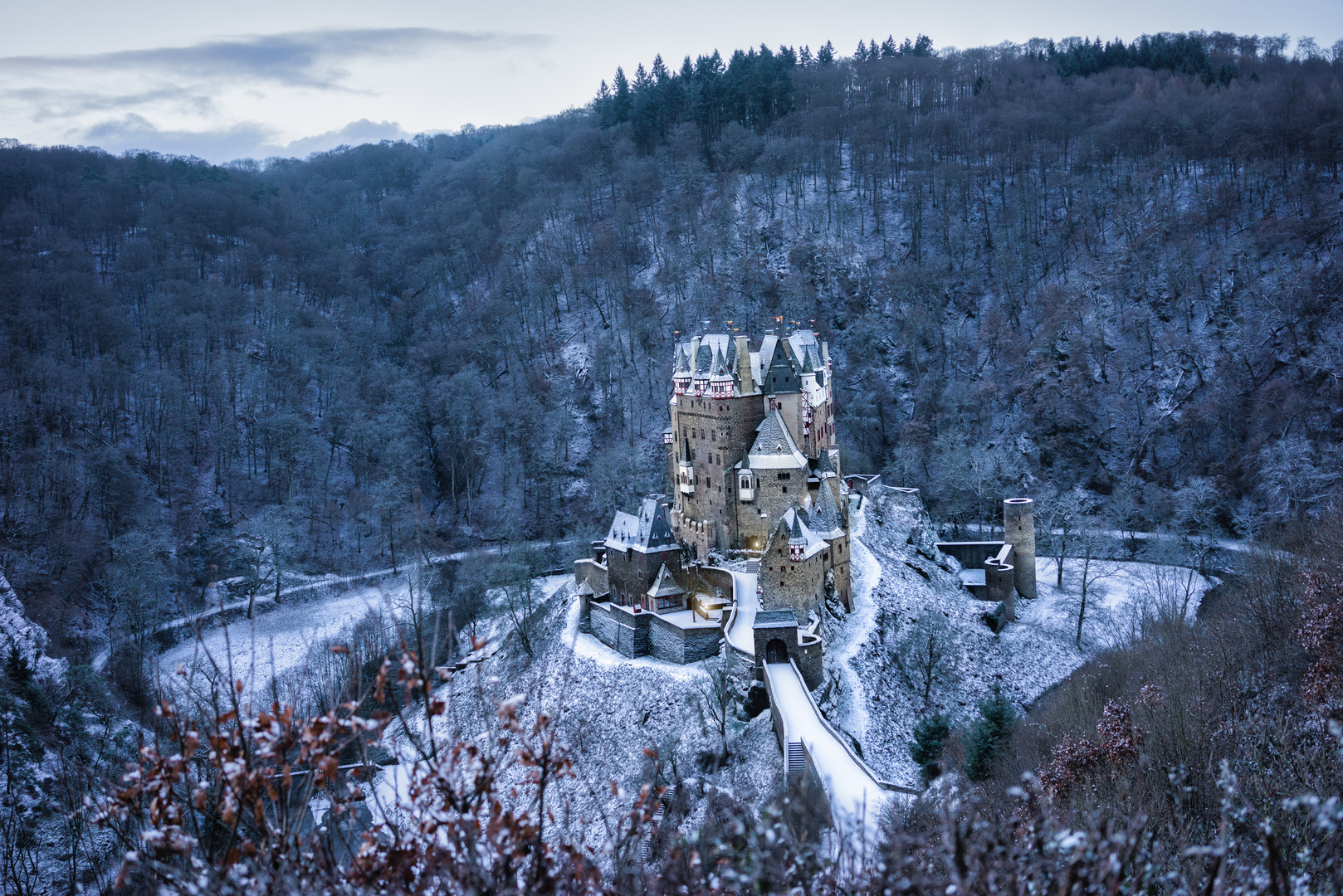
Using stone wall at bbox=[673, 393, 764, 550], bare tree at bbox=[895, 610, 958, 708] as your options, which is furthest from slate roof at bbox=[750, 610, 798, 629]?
stone wall at bbox=[673, 393, 764, 550]

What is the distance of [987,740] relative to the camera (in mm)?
25406

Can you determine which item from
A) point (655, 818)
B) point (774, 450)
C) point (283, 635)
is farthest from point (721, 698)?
point (283, 635)

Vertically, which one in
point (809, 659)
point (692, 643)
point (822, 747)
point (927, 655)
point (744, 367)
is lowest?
point (927, 655)

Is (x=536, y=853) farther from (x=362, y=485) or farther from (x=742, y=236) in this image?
(x=742, y=236)

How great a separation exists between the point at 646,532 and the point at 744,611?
5142 millimetres

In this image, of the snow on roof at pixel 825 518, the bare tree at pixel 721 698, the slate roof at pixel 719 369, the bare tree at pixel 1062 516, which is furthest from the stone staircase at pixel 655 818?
the bare tree at pixel 1062 516

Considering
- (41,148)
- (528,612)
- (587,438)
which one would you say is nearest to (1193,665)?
(528,612)

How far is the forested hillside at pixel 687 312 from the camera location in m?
53.9

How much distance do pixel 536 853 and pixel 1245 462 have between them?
56.8 m

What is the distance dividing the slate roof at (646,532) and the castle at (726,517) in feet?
0.15

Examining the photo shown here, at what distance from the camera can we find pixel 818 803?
1759 centimetres

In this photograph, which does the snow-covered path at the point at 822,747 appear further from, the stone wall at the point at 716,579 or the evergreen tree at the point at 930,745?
the stone wall at the point at 716,579

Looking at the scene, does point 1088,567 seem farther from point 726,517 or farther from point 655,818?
point 655,818

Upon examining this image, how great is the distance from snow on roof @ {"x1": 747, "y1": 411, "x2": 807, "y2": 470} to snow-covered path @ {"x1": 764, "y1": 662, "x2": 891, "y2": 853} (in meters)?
9.65
